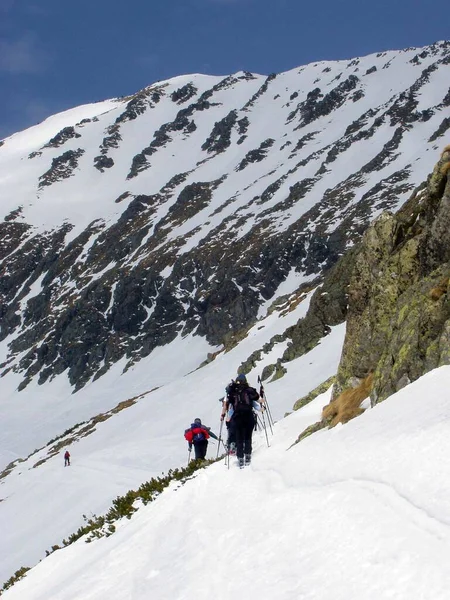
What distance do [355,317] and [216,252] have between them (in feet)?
278

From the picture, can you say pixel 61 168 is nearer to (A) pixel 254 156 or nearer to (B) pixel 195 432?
(A) pixel 254 156

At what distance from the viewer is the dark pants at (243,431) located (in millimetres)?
9219

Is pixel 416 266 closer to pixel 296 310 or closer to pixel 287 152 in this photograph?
pixel 296 310

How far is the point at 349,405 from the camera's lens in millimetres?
10086

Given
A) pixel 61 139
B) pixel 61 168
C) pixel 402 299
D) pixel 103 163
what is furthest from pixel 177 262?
pixel 61 139

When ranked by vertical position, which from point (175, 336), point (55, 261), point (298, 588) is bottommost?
point (298, 588)

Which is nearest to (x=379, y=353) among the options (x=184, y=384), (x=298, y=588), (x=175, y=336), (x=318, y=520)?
(x=318, y=520)

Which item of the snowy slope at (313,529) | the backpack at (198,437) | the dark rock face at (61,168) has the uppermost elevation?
the dark rock face at (61,168)

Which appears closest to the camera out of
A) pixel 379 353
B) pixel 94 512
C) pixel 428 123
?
pixel 379 353

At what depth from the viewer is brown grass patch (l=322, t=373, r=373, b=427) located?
927 centimetres

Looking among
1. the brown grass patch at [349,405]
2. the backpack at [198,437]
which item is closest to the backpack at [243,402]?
the brown grass patch at [349,405]

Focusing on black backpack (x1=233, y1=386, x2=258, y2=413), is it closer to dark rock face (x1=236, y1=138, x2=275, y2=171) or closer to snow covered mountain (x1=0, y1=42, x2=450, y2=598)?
snow covered mountain (x1=0, y1=42, x2=450, y2=598)

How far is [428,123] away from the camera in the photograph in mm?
114500

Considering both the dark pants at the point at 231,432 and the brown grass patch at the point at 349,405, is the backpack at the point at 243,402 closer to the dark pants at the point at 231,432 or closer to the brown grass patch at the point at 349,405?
the dark pants at the point at 231,432
